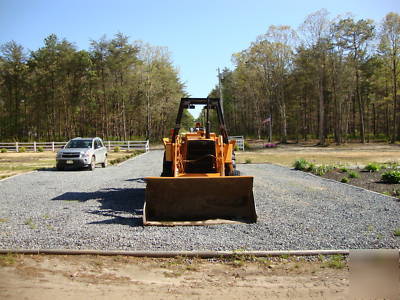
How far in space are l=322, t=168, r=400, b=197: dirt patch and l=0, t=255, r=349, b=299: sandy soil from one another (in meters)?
7.18

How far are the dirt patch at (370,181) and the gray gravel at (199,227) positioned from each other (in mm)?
662

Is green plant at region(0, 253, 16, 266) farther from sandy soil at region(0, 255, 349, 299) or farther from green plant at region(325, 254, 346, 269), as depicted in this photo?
green plant at region(325, 254, 346, 269)

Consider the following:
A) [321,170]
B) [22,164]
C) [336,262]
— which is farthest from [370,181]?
[22,164]

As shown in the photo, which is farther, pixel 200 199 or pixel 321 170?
pixel 321 170

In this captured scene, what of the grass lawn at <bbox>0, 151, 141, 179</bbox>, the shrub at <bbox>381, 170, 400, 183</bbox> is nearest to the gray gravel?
the shrub at <bbox>381, 170, 400, 183</bbox>

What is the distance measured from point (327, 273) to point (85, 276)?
9.82 feet

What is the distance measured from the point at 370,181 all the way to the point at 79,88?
4053cm

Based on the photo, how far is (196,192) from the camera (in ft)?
24.4

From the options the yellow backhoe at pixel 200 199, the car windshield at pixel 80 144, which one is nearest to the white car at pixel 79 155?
the car windshield at pixel 80 144

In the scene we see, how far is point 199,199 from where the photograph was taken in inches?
293

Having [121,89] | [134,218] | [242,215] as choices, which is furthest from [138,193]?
[121,89]

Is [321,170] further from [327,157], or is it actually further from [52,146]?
[52,146]

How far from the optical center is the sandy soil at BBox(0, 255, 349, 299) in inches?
162

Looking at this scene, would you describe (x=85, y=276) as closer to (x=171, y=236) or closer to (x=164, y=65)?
(x=171, y=236)
